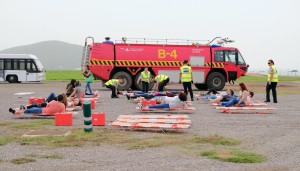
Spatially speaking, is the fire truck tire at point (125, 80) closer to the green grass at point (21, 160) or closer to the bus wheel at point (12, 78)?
the bus wheel at point (12, 78)

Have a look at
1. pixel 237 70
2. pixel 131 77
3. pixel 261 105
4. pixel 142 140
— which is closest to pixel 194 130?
pixel 142 140

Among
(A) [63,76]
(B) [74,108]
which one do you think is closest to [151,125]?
(B) [74,108]

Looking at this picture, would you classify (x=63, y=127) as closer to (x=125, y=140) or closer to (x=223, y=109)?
(x=125, y=140)

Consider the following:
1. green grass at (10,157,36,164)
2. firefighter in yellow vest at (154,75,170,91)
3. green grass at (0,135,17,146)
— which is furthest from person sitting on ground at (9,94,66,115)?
firefighter in yellow vest at (154,75,170,91)

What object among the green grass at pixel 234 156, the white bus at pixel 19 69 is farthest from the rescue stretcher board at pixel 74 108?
the white bus at pixel 19 69

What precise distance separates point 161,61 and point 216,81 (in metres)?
3.79

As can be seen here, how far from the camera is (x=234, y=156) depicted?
6746 millimetres

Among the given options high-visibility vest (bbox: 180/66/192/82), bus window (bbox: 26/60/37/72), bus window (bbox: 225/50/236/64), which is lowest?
high-visibility vest (bbox: 180/66/192/82)

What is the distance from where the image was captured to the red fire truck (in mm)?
24656

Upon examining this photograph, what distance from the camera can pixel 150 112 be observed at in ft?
43.0

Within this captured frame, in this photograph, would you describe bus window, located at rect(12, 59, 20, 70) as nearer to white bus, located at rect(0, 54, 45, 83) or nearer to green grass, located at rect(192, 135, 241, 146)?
white bus, located at rect(0, 54, 45, 83)

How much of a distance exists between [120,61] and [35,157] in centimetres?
1829

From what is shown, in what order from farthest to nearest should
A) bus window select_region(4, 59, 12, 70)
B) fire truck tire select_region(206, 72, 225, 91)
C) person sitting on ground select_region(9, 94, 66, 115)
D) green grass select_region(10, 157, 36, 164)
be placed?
1. bus window select_region(4, 59, 12, 70)
2. fire truck tire select_region(206, 72, 225, 91)
3. person sitting on ground select_region(9, 94, 66, 115)
4. green grass select_region(10, 157, 36, 164)

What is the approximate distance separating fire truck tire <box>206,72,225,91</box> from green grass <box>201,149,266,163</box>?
18511 millimetres
